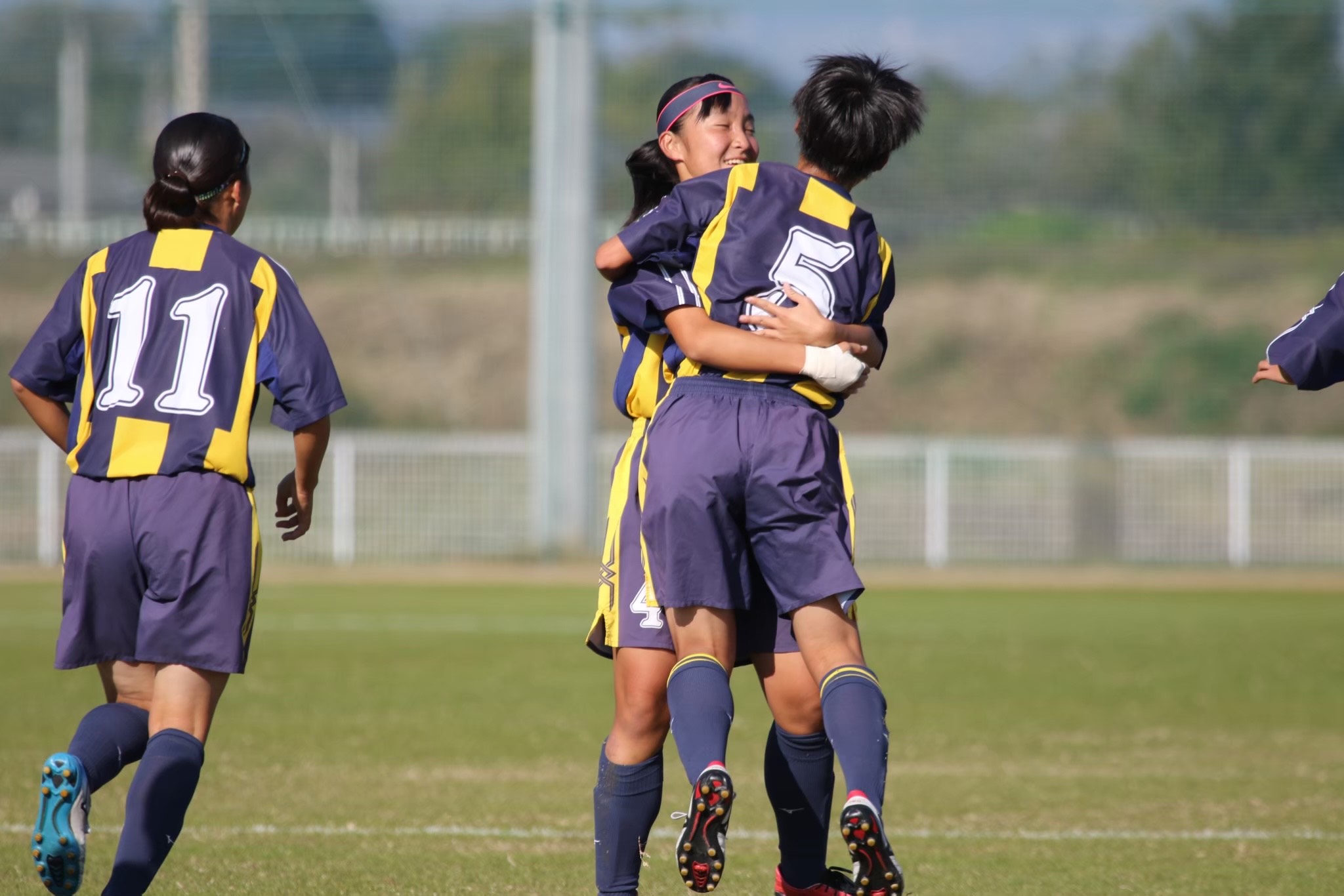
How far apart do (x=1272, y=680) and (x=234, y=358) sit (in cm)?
807

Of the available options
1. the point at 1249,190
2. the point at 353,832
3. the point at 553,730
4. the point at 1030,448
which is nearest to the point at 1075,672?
the point at 553,730

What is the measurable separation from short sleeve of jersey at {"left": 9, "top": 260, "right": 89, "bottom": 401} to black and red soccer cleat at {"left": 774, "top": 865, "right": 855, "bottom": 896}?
2061 mm

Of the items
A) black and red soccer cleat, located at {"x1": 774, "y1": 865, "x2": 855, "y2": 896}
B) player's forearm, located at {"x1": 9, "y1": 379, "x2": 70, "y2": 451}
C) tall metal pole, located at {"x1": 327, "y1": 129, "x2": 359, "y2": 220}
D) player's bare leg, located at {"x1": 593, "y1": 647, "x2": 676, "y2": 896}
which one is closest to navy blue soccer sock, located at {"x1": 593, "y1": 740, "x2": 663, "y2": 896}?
player's bare leg, located at {"x1": 593, "y1": 647, "x2": 676, "y2": 896}

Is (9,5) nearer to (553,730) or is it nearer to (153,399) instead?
(553,730)

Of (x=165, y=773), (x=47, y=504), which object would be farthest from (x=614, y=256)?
(x=47, y=504)

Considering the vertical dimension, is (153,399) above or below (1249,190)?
below

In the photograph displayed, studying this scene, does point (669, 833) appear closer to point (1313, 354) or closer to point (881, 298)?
point (881, 298)

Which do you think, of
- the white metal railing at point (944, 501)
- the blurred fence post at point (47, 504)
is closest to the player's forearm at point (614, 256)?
the white metal railing at point (944, 501)

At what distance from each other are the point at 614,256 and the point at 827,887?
1.58m

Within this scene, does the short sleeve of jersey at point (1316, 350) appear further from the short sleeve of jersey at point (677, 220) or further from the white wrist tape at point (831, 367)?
the short sleeve of jersey at point (677, 220)

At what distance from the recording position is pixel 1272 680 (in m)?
10.1

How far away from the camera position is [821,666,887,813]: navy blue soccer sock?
338 centimetres

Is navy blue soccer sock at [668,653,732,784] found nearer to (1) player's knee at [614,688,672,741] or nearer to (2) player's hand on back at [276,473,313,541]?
(1) player's knee at [614,688,672,741]

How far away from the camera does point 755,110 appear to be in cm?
2308
